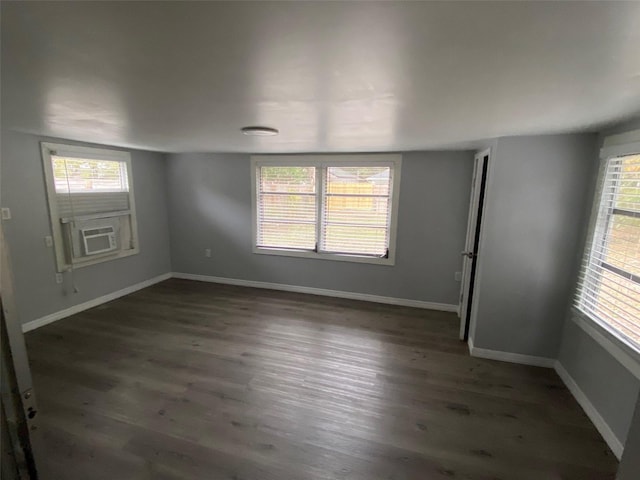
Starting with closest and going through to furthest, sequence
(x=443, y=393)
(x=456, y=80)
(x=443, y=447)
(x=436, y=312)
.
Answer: (x=456, y=80)
(x=443, y=447)
(x=443, y=393)
(x=436, y=312)

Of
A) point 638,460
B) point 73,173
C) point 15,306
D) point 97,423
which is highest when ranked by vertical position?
point 73,173

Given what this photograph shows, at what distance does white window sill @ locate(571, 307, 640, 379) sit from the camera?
1812 millimetres

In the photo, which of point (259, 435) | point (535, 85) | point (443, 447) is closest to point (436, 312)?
point (443, 447)

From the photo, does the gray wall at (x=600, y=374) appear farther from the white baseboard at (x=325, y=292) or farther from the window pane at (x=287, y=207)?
the window pane at (x=287, y=207)

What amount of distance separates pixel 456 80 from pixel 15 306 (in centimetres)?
154

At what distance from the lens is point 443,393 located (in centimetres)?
243

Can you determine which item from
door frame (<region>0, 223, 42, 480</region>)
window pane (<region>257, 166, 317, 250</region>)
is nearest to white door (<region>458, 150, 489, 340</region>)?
window pane (<region>257, 166, 317, 250</region>)

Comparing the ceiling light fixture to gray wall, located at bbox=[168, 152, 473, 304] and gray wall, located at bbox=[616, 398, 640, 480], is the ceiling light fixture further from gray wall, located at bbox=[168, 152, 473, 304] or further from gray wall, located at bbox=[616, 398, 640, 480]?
gray wall, located at bbox=[616, 398, 640, 480]

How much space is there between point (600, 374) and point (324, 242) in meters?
3.14

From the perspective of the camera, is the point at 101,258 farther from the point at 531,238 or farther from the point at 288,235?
the point at 531,238

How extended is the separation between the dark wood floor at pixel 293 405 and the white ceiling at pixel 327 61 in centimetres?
205

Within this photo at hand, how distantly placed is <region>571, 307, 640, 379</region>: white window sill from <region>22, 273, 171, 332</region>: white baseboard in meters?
4.96

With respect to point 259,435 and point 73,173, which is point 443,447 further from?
point 73,173

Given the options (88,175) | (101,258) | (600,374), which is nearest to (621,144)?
(600,374)
